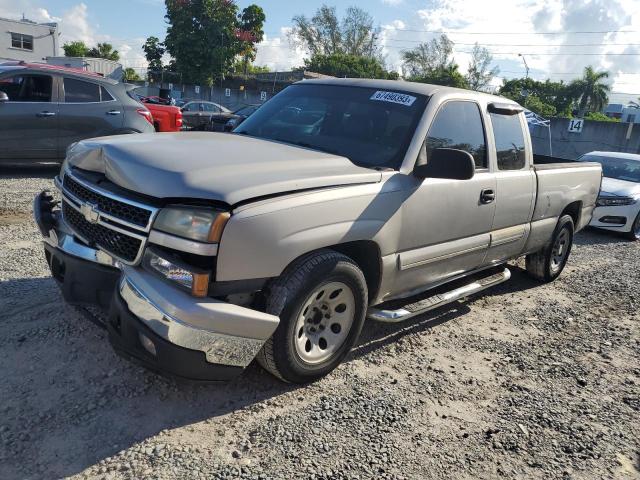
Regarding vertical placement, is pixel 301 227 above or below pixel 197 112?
above

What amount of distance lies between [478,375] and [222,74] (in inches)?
1800

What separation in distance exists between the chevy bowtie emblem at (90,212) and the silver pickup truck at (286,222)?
0.04ft

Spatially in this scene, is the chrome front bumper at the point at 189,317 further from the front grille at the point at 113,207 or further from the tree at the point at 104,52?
the tree at the point at 104,52

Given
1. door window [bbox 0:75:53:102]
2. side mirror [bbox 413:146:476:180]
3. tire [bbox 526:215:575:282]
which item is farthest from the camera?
door window [bbox 0:75:53:102]

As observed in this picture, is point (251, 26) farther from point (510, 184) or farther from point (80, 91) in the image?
point (510, 184)

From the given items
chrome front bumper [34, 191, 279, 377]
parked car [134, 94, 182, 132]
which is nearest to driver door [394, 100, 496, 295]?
chrome front bumper [34, 191, 279, 377]

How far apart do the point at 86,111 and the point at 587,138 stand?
2060 centimetres

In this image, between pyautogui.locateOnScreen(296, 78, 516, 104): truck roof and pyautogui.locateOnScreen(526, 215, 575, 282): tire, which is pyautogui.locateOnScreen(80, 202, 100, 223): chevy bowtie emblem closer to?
pyautogui.locateOnScreen(296, 78, 516, 104): truck roof

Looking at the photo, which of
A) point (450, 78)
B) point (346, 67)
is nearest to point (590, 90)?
point (450, 78)

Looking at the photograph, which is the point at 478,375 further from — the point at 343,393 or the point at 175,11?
the point at 175,11

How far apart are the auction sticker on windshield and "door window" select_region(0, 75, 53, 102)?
6446 millimetres

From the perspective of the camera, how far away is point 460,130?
4.22 meters

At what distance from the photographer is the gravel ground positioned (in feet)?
8.68

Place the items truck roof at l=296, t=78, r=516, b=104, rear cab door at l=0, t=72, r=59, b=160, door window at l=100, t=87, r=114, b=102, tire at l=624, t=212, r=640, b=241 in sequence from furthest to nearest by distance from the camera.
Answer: tire at l=624, t=212, r=640, b=241 → door window at l=100, t=87, r=114, b=102 → rear cab door at l=0, t=72, r=59, b=160 → truck roof at l=296, t=78, r=516, b=104
